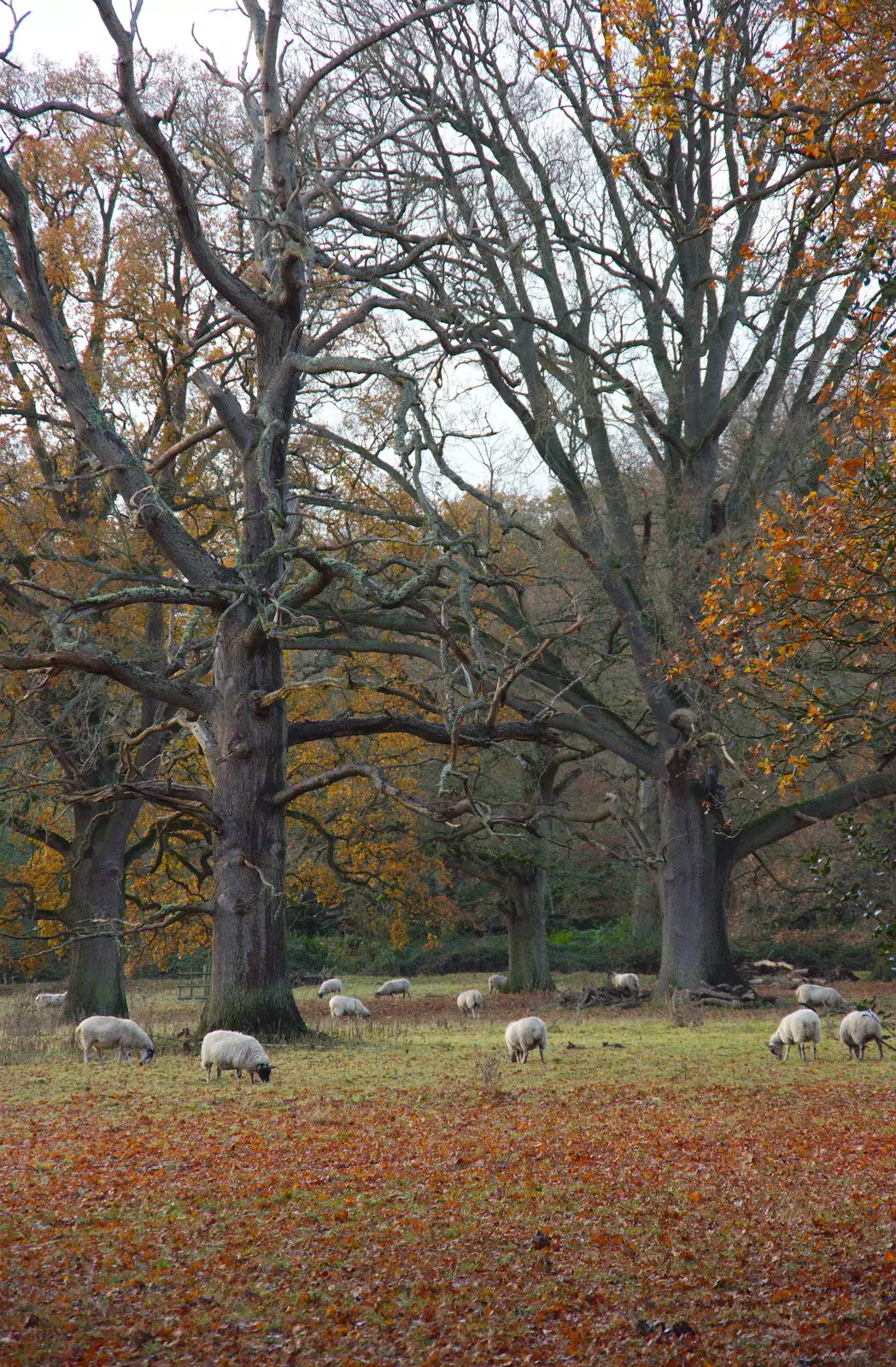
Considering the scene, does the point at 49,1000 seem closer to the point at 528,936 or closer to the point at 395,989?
the point at 395,989

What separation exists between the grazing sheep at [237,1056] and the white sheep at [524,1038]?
3.01 meters

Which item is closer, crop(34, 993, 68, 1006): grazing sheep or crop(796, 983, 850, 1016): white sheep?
crop(796, 983, 850, 1016): white sheep

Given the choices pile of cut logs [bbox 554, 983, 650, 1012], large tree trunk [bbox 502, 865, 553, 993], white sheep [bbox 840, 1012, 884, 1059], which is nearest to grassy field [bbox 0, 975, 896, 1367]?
white sheep [bbox 840, 1012, 884, 1059]

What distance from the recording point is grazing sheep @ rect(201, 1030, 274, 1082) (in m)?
13.0

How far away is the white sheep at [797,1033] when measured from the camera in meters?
14.5

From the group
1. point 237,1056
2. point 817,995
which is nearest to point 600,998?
point 817,995

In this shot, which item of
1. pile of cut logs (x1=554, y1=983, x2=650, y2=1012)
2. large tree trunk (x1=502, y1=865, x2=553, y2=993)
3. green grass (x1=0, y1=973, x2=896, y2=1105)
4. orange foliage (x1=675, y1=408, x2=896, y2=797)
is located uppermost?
orange foliage (x1=675, y1=408, x2=896, y2=797)

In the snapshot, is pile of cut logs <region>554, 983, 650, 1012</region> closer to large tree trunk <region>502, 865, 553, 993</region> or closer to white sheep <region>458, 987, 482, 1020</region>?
white sheep <region>458, 987, 482, 1020</region>

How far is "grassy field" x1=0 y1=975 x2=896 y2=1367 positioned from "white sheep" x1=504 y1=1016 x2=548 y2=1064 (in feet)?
3.66

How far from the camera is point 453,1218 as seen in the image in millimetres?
6922

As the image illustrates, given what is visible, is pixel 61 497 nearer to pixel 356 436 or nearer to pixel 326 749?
pixel 356 436

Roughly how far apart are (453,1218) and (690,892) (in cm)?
1600

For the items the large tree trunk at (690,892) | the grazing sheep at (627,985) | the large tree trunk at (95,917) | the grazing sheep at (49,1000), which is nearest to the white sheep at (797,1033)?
the large tree trunk at (690,892)

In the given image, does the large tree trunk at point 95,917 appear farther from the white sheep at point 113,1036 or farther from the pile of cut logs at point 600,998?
the pile of cut logs at point 600,998
